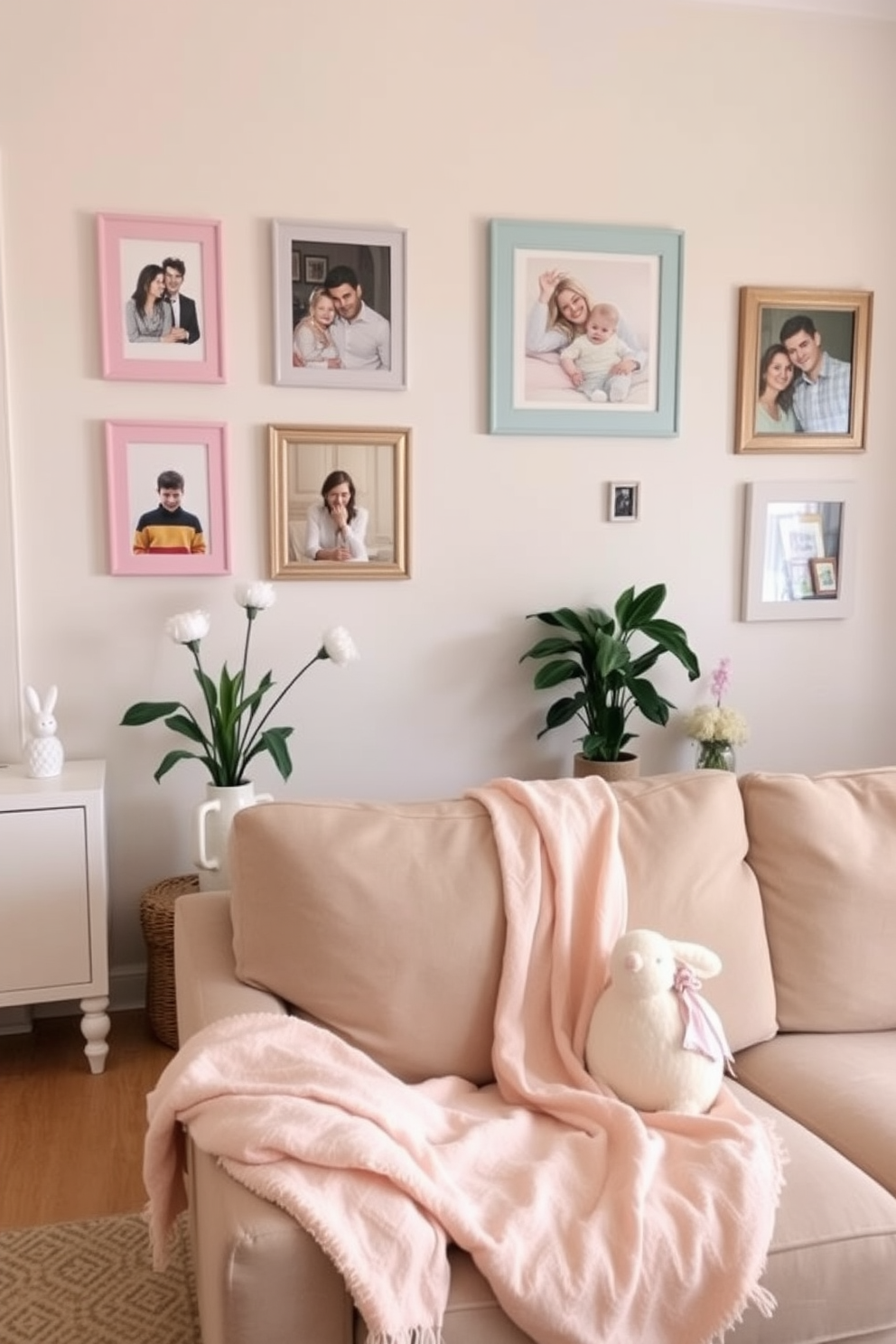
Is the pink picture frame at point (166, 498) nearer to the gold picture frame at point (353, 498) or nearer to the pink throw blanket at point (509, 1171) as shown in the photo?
the gold picture frame at point (353, 498)

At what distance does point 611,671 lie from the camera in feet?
9.88

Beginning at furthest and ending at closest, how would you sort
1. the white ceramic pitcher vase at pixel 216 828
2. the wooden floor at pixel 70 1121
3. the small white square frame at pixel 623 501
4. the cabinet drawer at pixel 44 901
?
the small white square frame at pixel 623 501, the white ceramic pitcher vase at pixel 216 828, the cabinet drawer at pixel 44 901, the wooden floor at pixel 70 1121

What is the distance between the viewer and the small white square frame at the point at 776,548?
331 centimetres

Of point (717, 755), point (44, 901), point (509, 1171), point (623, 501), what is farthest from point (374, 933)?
point (623, 501)

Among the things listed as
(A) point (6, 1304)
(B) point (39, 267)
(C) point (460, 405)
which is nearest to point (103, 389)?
(B) point (39, 267)

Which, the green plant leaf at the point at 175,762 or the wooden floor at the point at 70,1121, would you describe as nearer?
the wooden floor at the point at 70,1121

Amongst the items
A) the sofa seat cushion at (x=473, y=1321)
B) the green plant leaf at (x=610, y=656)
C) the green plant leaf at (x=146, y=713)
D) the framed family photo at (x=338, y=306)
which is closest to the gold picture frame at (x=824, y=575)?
the green plant leaf at (x=610, y=656)

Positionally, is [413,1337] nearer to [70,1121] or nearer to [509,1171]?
[509,1171]

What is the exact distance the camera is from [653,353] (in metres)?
3.17

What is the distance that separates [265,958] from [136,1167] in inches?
33.8

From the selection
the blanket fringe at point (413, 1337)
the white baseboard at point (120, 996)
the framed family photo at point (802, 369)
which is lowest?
the white baseboard at point (120, 996)

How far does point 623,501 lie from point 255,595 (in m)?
1.08

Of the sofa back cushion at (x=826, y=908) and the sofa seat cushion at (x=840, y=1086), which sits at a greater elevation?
the sofa back cushion at (x=826, y=908)

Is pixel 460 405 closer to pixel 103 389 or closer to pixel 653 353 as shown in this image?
A: pixel 653 353
